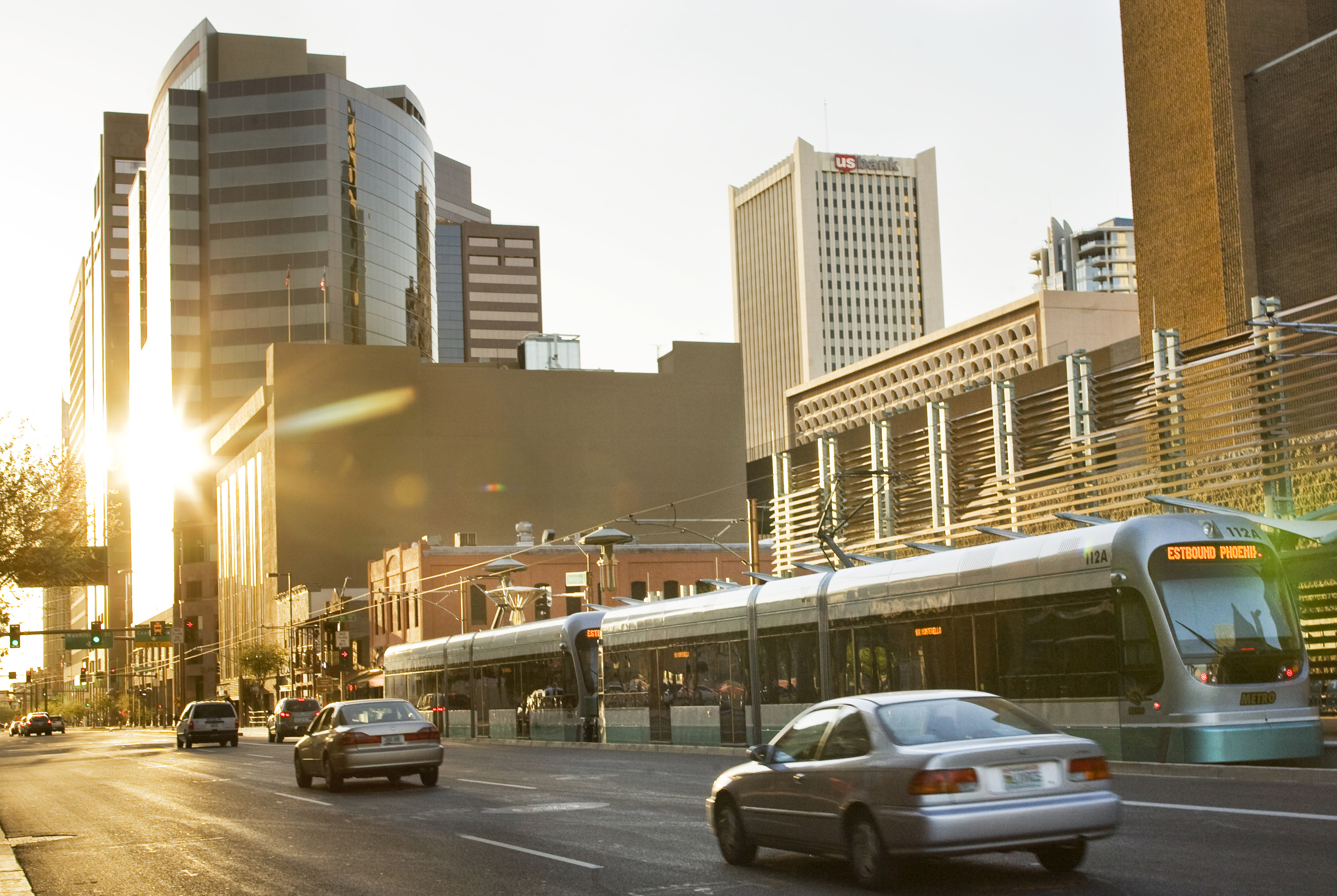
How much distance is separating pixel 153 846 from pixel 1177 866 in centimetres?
1076

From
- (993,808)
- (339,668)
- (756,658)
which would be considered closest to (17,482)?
(756,658)

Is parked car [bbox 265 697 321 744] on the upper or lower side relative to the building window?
lower

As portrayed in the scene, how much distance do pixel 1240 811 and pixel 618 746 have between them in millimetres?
24578

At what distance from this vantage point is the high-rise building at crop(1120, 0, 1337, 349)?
39.6 meters

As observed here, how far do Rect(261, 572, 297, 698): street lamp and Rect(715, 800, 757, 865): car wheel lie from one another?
95233 mm

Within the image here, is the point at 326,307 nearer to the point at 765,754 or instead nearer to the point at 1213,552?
the point at 1213,552

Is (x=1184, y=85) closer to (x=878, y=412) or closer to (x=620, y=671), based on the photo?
(x=620, y=671)

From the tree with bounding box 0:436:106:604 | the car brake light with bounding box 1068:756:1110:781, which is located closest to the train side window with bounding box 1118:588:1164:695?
the car brake light with bounding box 1068:756:1110:781

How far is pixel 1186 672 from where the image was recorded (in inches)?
754

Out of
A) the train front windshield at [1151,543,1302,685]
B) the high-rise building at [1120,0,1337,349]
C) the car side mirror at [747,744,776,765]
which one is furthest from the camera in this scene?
the high-rise building at [1120,0,1337,349]

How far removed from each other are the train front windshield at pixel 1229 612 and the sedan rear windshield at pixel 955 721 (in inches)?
362

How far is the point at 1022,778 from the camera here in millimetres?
10203

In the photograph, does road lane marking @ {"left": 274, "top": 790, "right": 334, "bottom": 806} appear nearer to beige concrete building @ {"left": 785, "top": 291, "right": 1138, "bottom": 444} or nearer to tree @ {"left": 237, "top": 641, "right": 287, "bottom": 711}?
tree @ {"left": 237, "top": 641, "right": 287, "bottom": 711}

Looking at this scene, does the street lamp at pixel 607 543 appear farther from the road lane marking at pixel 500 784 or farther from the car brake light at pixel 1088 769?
the car brake light at pixel 1088 769
